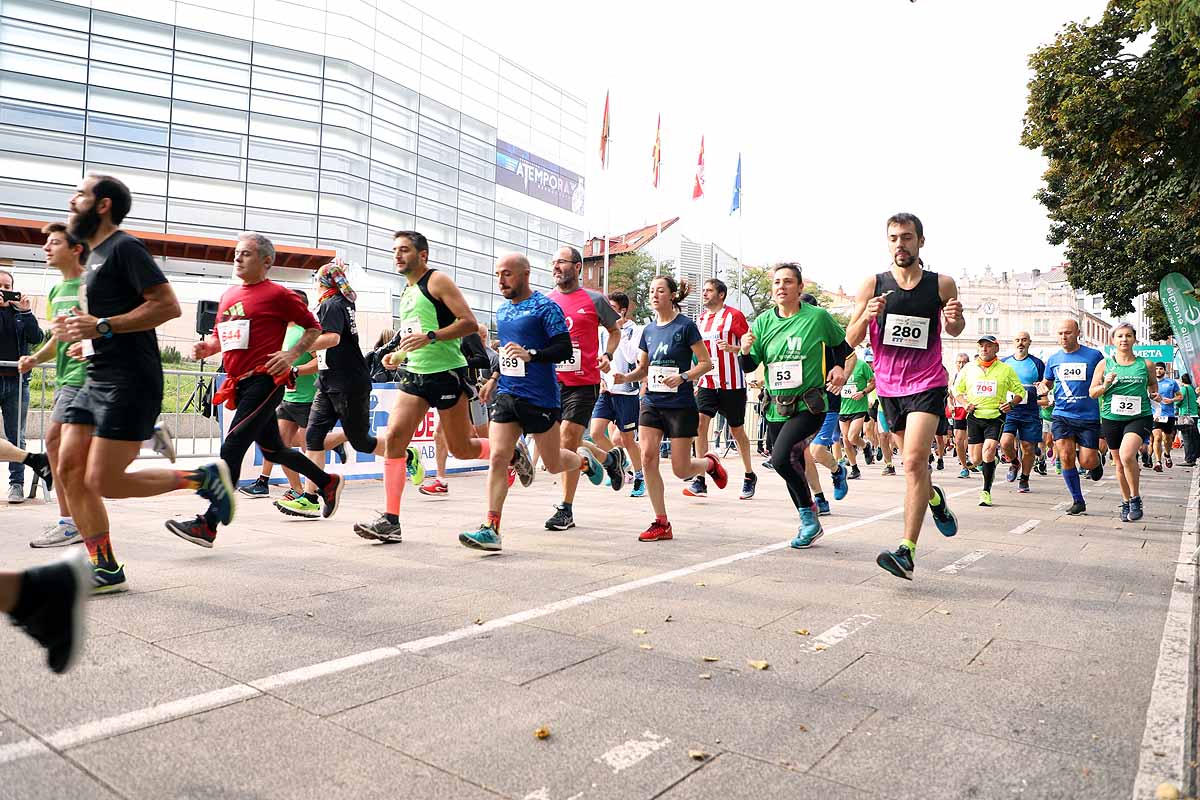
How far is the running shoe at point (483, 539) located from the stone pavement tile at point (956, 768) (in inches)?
127

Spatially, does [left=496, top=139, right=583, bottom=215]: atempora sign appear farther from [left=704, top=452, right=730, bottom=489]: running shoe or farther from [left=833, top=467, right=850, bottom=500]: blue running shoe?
[left=704, top=452, right=730, bottom=489]: running shoe

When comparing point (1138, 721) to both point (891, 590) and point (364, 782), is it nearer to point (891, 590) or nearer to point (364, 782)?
point (891, 590)

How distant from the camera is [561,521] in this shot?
6.93 meters

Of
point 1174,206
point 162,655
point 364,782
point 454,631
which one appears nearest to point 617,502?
point 454,631

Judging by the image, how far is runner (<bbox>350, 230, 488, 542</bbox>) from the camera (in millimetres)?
5797

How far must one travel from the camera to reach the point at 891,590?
4727mm

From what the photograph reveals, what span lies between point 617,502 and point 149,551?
4907 mm

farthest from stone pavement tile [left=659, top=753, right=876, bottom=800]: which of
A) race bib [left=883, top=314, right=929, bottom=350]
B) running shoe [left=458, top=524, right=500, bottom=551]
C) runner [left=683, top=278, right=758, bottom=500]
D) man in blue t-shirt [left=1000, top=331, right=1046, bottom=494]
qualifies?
man in blue t-shirt [left=1000, top=331, right=1046, bottom=494]

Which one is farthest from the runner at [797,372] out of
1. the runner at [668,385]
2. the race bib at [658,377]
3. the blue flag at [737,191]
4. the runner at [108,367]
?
the blue flag at [737,191]

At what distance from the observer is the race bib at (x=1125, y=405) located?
875 centimetres

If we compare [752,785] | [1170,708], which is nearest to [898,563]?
[1170,708]

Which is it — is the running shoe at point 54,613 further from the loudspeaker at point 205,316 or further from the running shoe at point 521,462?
the loudspeaker at point 205,316

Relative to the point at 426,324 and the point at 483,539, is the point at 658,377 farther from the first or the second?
the point at 483,539

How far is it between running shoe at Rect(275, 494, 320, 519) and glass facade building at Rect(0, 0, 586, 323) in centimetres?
3978
